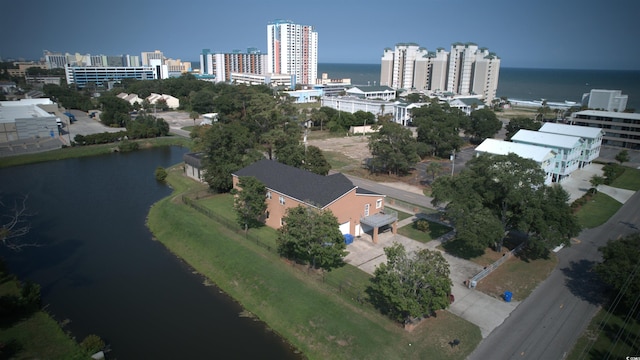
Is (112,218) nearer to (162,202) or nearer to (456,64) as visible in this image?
(162,202)

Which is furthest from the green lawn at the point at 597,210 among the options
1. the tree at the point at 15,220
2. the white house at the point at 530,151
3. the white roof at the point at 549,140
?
the tree at the point at 15,220

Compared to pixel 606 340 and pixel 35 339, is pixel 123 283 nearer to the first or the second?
pixel 35 339

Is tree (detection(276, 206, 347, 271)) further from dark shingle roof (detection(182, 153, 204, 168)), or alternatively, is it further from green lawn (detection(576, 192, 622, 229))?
green lawn (detection(576, 192, 622, 229))

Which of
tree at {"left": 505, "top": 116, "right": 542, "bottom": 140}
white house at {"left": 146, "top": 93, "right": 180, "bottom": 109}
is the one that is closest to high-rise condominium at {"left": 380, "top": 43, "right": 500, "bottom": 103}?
tree at {"left": 505, "top": 116, "right": 542, "bottom": 140}

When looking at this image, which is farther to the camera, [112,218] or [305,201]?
[112,218]

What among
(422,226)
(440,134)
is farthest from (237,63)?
(422,226)

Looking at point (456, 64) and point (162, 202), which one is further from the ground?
point (456, 64)

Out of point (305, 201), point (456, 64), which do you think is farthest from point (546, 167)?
point (456, 64)

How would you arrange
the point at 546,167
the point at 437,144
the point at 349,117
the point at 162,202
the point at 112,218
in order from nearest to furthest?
the point at 112,218 → the point at 162,202 → the point at 546,167 → the point at 437,144 → the point at 349,117
